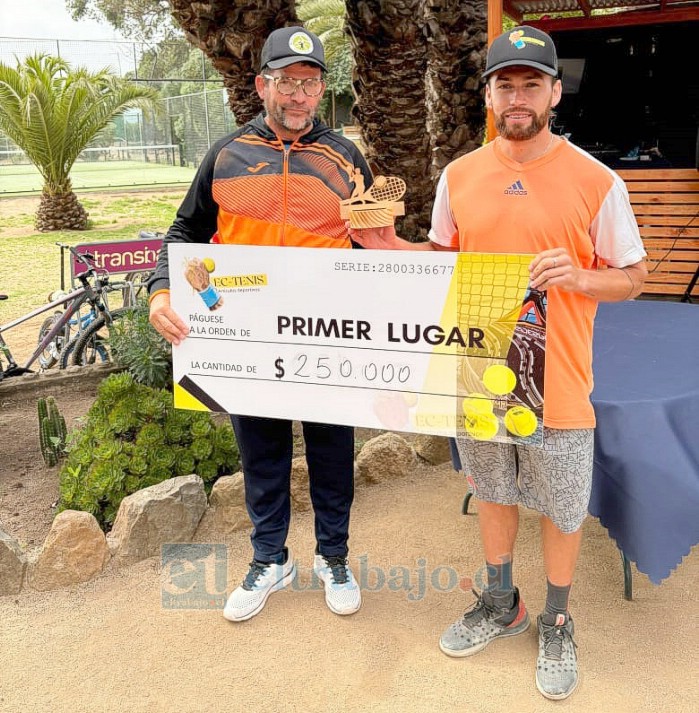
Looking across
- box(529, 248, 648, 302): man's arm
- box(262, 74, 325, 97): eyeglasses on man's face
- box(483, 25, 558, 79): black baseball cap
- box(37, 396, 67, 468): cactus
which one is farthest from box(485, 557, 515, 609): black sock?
box(37, 396, 67, 468): cactus

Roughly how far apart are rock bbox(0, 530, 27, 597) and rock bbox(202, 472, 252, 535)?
84 centimetres

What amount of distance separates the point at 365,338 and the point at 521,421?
58 centimetres

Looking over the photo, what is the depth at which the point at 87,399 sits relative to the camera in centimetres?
557

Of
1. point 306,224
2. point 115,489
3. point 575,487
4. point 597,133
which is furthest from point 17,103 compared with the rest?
point 575,487

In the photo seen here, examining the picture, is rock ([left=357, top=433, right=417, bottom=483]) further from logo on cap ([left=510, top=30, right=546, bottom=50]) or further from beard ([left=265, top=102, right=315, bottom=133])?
logo on cap ([left=510, top=30, right=546, bottom=50])

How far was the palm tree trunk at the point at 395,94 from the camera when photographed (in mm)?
4969

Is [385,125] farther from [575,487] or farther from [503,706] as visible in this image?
[503,706]

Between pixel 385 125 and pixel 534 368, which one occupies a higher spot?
pixel 385 125

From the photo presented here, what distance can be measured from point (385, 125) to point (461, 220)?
10.8 feet

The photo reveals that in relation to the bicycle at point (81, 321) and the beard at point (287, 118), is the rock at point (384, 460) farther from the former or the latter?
the bicycle at point (81, 321)

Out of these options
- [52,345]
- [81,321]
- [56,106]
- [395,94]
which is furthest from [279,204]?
[56,106]

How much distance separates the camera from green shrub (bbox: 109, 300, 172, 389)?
4.82 m

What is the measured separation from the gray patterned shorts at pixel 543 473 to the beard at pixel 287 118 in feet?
3.95

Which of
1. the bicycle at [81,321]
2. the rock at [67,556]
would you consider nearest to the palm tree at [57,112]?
the bicycle at [81,321]
